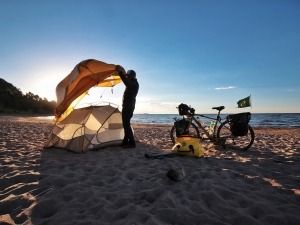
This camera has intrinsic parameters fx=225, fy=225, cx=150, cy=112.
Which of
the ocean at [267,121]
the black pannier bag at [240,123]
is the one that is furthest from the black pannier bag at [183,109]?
the ocean at [267,121]

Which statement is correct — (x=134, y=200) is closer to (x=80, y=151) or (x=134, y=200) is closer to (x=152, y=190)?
(x=152, y=190)

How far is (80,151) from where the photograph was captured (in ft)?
22.0

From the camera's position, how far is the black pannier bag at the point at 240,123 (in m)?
7.12

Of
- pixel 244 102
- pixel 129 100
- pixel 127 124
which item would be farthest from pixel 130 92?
pixel 244 102

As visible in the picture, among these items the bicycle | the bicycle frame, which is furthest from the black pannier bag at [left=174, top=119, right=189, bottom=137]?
the bicycle frame

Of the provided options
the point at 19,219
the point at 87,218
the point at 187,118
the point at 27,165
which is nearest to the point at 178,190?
the point at 87,218

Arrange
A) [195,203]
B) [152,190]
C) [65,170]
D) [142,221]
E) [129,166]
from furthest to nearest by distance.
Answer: [129,166] < [65,170] < [152,190] < [195,203] < [142,221]

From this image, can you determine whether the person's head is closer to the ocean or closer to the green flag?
the green flag

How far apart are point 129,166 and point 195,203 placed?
2.27 metres

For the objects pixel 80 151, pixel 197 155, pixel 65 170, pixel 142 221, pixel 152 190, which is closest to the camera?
pixel 142 221

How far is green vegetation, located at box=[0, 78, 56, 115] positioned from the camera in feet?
143

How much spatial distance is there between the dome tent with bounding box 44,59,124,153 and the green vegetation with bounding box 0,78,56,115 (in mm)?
40284

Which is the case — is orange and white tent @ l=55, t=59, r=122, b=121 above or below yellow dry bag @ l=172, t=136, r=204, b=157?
above

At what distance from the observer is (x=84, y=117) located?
24.3 ft
